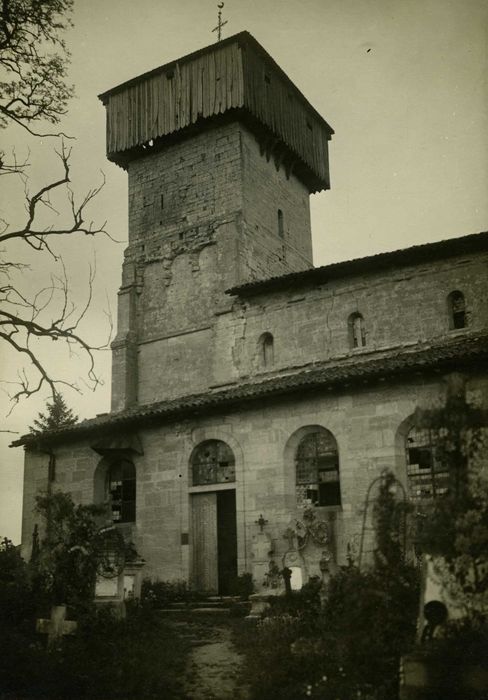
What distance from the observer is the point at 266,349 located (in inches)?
835

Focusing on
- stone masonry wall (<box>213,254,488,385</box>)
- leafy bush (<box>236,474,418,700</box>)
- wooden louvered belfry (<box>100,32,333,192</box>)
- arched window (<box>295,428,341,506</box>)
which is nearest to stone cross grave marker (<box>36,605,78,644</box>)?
leafy bush (<box>236,474,418,700</box>)

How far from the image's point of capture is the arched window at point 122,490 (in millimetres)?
18719

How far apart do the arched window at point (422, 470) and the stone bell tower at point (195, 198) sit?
28.8ft

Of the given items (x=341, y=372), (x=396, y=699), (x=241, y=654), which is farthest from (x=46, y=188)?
(x=396, y=699)

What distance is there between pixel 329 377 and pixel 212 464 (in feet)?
13.2

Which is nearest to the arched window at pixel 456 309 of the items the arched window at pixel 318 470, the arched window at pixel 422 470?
the arched window at pixel 422 470

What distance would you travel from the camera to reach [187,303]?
23.8m

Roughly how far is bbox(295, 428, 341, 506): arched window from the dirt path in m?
4.13

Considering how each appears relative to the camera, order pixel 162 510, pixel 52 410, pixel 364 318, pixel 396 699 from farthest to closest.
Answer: pixel 52 410
pixel 364 318
pixel 162 510
pixel 396 699

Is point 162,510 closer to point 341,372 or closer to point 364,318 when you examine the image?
point 341,372

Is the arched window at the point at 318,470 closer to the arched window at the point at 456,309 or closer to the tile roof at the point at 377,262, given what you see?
the arched window at the point at 456,309

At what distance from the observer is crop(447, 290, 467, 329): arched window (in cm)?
1823

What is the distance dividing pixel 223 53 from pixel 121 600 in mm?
19144

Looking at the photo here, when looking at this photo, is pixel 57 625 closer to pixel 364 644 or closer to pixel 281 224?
pixel 364 644
